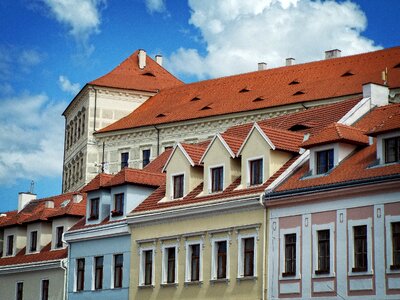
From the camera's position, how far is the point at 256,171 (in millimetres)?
40188

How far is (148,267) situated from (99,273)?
165 inches

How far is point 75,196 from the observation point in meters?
55.7

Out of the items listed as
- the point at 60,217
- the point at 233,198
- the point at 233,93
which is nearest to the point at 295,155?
the point at 233,198

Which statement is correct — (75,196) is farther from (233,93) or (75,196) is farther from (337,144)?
(233,93)


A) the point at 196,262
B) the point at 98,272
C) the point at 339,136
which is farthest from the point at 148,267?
the point at 339,136

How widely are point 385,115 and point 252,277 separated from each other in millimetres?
8064

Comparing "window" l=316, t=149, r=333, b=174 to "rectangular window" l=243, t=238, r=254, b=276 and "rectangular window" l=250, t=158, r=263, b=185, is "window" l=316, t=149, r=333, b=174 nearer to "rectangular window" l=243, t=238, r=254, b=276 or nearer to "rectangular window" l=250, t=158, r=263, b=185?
"rectangular window" l=250, t=158, r=263, b=185

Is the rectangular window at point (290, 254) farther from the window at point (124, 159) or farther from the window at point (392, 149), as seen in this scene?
the window at point (124, 159)

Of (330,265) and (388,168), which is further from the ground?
(388,168)

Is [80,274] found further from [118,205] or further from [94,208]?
[118,205]

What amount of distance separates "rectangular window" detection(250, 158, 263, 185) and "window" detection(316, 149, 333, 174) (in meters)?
2.90

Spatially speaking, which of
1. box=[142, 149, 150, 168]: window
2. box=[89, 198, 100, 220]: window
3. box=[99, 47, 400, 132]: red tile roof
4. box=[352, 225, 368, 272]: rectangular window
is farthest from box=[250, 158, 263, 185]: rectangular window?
box=[142, 149, 150, 168]: window

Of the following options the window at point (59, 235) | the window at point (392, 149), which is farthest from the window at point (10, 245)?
the window at point (392, 149)

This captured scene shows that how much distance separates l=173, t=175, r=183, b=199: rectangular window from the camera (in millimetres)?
43938
